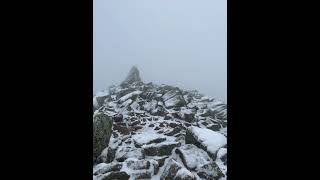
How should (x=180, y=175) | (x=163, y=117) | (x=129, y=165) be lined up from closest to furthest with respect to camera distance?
(x=180, y=175)
(x=129, y=165)
(x=163, y=117)

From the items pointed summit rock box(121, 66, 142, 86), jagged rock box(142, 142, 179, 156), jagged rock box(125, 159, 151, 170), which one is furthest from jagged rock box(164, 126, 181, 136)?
pointed summit rock box(121, 66, 142, 86)

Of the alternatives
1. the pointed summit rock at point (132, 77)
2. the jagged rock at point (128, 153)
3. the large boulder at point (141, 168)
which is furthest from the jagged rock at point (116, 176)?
the pointed summit rock at point (132, 77)

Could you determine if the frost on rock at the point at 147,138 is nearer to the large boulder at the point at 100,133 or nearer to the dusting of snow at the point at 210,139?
the large boulder at the point at 100,133

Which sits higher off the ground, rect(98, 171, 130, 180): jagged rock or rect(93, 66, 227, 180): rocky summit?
rect(93, 66, 227, 180): rocky summit

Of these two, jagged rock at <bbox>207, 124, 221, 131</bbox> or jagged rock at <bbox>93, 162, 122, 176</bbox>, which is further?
jagged rock at <bbox>207, 124, 221, 131</bbox>

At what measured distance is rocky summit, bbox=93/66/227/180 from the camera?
23.0 ft

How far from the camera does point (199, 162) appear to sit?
7473mm

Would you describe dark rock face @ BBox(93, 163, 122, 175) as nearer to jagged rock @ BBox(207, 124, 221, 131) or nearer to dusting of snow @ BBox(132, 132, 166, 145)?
dusting of snow @ BBox(132, 132, 166, 145)

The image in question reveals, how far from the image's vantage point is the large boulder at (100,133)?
26.9ft
